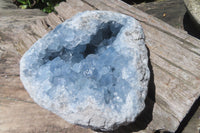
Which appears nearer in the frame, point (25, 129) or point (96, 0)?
point (25, 129)

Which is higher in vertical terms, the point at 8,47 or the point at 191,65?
the point at 8,47

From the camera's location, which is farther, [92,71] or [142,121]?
[142,121]

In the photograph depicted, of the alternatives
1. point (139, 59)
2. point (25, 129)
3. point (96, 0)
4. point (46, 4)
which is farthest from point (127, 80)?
point (46, 4)

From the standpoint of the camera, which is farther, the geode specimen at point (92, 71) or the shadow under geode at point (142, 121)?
the shadow under geode at point (142, 121)

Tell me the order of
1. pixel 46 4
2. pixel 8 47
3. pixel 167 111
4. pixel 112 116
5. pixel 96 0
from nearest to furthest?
1. pixel 112 116
2. pixel 167 111
3. pixel 8 47
4. pixel 96 0
5. pixel 46 4

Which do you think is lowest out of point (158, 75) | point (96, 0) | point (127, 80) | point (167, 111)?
point (167, 111)

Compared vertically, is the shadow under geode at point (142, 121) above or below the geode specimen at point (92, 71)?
below

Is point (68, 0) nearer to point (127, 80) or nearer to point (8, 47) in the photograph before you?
point (8, 47)

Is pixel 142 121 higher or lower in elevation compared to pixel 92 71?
lower
